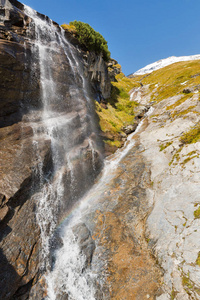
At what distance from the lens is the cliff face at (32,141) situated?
11727 millimetres

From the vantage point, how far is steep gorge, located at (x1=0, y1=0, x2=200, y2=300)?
10.8 metres

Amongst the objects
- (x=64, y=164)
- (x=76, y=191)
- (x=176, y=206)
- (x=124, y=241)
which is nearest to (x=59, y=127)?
(x=64, y=164)

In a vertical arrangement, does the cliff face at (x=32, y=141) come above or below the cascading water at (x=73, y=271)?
above

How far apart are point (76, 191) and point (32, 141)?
835cm

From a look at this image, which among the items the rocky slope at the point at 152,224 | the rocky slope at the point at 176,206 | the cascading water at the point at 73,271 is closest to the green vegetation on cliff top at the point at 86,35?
the rocky slope at the point at 176,206

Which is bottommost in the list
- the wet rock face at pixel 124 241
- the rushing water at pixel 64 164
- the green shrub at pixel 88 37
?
the wet rock face at pixel 124 241

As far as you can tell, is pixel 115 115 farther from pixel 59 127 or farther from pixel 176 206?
pixel 176 206

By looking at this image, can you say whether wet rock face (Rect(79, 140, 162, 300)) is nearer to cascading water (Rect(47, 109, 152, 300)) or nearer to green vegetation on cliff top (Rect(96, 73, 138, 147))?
cascading water (Rect(47, 109, 152, 300))

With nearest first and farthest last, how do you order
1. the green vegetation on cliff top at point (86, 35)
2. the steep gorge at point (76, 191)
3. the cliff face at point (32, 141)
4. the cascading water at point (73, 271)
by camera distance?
the steep gorge at point (76, 191) → the cascading water at point (73, 271) → the cliff face at point (32, 141) → the green vegetation on cliff top at point (86, 35)

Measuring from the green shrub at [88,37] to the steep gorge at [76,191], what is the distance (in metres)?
6.67

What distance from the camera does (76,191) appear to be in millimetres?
19531

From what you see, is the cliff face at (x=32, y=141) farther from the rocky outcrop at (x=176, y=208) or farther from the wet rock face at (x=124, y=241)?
the rocky outcrop at (x=176, y=208)

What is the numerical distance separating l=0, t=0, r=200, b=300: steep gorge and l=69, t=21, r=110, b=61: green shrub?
6.67 metres

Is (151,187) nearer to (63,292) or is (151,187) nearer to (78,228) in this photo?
(78,228)
